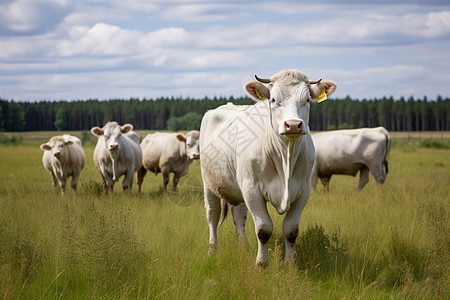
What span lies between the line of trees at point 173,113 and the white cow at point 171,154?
90.9 m

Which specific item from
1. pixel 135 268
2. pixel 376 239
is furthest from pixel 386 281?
pixel 135 268

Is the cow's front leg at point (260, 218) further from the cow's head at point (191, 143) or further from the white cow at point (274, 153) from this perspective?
the cow's head at point (191, 143)

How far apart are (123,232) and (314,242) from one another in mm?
2309

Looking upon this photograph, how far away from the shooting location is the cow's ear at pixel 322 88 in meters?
4.85

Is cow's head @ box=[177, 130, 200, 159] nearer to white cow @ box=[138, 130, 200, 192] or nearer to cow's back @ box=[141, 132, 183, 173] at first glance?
white cow @ box=[138, 130, 200, 192]

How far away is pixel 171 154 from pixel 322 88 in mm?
10110

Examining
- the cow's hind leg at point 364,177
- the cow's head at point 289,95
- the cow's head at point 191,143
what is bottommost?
the cow's hind leg at point 364,177

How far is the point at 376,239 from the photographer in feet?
21.5

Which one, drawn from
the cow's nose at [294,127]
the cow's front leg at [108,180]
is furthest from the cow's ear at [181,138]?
the cow's nose at [294,127]

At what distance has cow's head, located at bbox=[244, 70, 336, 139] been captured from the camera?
433cm

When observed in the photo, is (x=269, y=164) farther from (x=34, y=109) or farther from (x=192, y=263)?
(x=34, y=109)

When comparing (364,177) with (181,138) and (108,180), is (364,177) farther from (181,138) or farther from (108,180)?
(108,180)

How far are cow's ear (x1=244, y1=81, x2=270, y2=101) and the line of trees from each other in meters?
101

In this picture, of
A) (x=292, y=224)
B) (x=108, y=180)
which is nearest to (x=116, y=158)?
(x=108, y=180)
